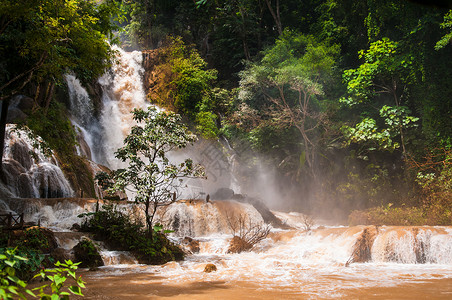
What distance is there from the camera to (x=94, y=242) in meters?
9.11

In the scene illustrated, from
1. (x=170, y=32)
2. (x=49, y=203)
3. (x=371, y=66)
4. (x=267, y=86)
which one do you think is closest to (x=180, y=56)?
(x=170, y=32)

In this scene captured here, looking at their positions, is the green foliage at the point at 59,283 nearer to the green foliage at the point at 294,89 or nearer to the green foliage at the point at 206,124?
the green foliage at the point at 294,89

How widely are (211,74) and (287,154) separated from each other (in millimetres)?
8146

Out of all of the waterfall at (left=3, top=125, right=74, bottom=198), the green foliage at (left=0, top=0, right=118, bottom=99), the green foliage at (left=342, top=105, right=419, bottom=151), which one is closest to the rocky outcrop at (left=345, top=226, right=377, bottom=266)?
the green foliage at (left=342, top=105, right=419, bottom=151)

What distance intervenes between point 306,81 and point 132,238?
40.6 feet

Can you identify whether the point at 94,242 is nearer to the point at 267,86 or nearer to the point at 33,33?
the point at 33,33

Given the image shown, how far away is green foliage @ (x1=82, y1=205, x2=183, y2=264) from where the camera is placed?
9102mm

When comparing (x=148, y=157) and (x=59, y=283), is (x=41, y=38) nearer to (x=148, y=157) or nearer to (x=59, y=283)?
(x=148, y=157)

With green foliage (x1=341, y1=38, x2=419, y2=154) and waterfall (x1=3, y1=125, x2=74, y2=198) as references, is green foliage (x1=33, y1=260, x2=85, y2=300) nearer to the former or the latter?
waterfall (x1=3, y1=125, x2=74, y2=198)

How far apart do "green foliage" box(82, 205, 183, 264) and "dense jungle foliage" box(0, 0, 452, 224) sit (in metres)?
4.46

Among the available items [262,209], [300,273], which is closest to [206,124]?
[262,209]

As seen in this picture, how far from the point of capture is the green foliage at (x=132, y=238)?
29.9 feet

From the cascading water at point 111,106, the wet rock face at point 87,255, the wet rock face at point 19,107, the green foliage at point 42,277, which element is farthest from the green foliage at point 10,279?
the cascading water at point 111,106

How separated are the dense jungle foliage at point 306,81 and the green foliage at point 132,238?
4.46 meters
